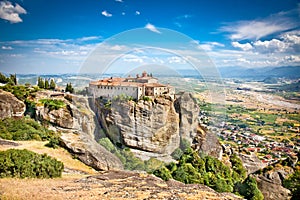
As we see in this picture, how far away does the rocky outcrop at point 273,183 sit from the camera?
15.9 metres

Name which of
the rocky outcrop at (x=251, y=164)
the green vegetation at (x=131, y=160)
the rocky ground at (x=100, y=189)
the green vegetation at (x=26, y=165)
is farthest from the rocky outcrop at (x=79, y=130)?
the rocky outcrop at (x=251, y=164)

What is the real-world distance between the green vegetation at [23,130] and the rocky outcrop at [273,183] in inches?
570

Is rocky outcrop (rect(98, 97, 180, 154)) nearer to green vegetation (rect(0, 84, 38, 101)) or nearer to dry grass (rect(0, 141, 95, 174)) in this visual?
green vegetation (rect(0, 84, 38, 101))

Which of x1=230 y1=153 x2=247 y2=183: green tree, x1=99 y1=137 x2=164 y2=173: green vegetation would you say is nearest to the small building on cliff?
x1=99 y1=137 x2=164 y2=173: green vegetation

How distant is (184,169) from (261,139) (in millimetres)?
46988

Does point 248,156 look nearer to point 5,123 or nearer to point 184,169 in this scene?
point 184,169

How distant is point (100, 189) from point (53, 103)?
1291cm

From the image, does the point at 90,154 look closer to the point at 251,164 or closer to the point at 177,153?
the point at 177,153

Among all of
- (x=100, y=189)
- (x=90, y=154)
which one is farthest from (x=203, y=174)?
(x=100, y=189)

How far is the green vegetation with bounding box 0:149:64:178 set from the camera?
9271 millimetres

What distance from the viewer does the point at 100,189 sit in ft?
29.6

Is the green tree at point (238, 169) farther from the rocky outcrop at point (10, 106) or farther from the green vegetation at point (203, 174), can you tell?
the rocky outcrop at point (10, 106)

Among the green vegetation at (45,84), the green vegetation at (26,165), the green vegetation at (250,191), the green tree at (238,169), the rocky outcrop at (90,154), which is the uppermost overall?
the green vegetation at (45,84)

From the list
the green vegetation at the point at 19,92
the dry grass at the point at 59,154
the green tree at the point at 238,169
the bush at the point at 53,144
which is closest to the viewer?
the dry grass at the point at 59,154
